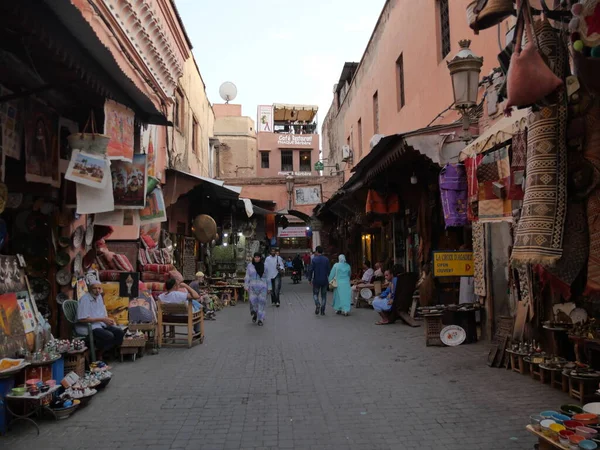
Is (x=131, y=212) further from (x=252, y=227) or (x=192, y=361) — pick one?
(x=252, y=227)

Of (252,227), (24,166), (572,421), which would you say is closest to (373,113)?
(252,227)

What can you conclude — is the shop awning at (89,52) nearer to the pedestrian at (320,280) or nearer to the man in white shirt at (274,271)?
the pedestrian at (320,280)

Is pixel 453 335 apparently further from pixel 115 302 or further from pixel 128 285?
pixel 115 302

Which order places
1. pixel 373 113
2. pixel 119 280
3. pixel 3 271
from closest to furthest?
1. pixel 3 271
2. pixel 119 280
3. pixel 373 113

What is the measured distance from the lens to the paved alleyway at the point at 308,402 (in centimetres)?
410

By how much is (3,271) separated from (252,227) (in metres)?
17.0

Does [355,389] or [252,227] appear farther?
[252,227]

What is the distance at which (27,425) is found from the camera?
450 cm

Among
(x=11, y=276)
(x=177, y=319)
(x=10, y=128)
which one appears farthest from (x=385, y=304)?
(x=10, y=128)

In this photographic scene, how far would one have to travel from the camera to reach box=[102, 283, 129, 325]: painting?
26.3 feet

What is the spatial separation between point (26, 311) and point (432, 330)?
582cm

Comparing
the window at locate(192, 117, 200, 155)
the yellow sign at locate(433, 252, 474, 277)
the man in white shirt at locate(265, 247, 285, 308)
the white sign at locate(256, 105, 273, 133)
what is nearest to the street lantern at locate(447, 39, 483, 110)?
the yellow sign at locate(433, 252, 474, 277)

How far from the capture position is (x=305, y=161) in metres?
41.3

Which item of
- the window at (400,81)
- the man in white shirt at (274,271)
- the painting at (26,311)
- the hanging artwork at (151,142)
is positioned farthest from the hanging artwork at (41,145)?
the window at (400,81)
